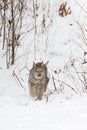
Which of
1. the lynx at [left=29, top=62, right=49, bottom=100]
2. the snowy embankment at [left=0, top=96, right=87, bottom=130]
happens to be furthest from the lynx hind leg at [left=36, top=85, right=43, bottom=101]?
the snowy embankment at [left=0, top=96, right=87, bottom=130]

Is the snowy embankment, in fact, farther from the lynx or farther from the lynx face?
the lynx face

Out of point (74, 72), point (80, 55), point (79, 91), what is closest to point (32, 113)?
point (79, 91)

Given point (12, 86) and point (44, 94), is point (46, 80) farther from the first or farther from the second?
point (12, 86)

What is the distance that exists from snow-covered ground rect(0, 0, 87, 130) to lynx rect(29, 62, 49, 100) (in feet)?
0.41

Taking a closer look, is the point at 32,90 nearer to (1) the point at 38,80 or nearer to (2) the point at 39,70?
(1) the point at 38,80

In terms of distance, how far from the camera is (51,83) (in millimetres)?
7234

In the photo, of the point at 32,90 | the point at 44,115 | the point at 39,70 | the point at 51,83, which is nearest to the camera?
the point at 44,115

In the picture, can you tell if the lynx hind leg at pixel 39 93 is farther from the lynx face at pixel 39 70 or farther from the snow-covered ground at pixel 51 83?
the lynx face at pixel 39 70

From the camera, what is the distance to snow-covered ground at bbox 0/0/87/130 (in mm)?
5371

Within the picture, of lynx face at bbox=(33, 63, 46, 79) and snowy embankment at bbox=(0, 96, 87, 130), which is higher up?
lynx face at bbox=(33, 63, 46, 79)

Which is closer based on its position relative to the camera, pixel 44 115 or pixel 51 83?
pixel 44 115

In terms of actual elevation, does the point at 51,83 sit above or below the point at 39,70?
below

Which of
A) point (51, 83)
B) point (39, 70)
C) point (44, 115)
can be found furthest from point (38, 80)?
point (44, 115)

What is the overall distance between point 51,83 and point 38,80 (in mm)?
809
